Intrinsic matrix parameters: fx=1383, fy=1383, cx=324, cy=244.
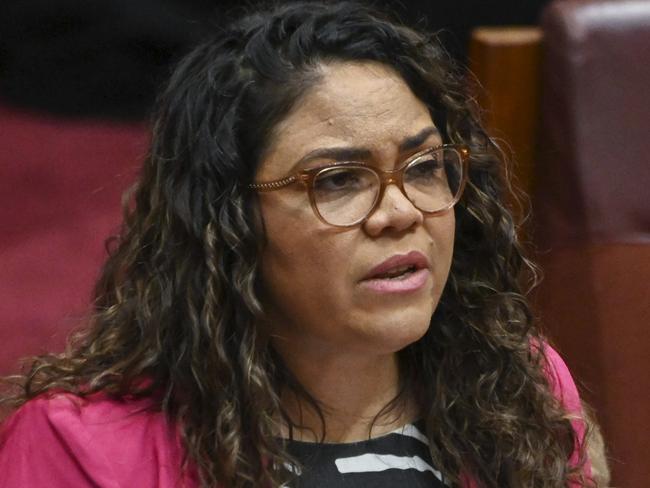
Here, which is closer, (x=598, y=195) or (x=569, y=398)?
(x=569, y=398)

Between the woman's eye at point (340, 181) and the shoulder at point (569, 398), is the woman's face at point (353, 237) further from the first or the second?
the shoulder at point (569, 398)

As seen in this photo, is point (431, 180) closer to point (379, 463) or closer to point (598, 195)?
point (379, 463)

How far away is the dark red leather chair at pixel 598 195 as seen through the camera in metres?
1.92

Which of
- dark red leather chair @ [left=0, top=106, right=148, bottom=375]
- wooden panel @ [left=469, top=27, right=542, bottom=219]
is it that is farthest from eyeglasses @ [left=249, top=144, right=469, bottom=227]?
dark red leather chair @ [left=0, top=106, right=148, bottom=375]

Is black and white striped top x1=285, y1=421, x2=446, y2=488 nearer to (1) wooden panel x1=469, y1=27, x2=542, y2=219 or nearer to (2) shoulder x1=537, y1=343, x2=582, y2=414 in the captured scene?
(2) shoulder x1=537, y1=343, x2=582, y2=414

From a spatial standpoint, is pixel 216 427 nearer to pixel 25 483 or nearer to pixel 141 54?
pixel 25 483

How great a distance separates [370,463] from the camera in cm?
141

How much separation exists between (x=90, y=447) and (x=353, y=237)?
32cm

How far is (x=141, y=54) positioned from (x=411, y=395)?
5.21 feet

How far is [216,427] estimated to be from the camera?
1348 mm

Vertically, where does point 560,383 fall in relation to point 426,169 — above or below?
below

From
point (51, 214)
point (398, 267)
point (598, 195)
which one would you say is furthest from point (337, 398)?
point (51, 214)

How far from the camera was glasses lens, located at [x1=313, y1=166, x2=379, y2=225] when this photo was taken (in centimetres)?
132

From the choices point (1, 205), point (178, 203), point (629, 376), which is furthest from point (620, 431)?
point (1, 205)
